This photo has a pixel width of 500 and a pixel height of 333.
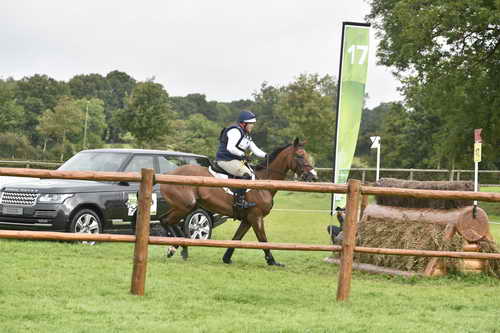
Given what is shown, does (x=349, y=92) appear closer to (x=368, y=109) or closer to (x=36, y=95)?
(x=36, y=95)

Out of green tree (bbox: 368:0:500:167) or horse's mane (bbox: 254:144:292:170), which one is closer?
horse's mane (bbox: 254:144:292:170)

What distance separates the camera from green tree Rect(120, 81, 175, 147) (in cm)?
6091

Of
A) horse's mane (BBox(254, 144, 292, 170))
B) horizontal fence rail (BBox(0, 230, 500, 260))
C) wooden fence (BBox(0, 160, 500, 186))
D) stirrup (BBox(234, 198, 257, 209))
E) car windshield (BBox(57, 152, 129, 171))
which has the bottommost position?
horizontal fence rail (BBox(0, 230, 500, 260))

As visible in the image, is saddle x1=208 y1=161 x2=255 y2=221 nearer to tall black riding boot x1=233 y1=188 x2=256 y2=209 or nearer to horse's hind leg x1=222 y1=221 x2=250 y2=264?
tall black riding boot x1=233 y1=188 x2=256 y2=209

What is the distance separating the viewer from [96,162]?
14484mm

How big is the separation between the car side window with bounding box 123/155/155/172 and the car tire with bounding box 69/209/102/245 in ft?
4.34

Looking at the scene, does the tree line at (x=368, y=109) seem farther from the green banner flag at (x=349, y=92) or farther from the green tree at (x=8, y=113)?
the green banner flag at (x=349, y=92)

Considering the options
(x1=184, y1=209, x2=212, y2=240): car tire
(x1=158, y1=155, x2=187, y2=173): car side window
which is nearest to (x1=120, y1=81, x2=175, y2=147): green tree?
(x1=158, y1=155, x2=187, y2=173): car side window

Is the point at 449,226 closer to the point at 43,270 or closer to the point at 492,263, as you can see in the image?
the point at 492,263

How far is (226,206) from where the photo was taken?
12.2 m

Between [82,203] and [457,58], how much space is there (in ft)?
74.7

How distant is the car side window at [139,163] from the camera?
1456 cm

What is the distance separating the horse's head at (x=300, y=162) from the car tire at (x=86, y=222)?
135 inches

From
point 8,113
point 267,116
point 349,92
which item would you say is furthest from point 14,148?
point 349,92
